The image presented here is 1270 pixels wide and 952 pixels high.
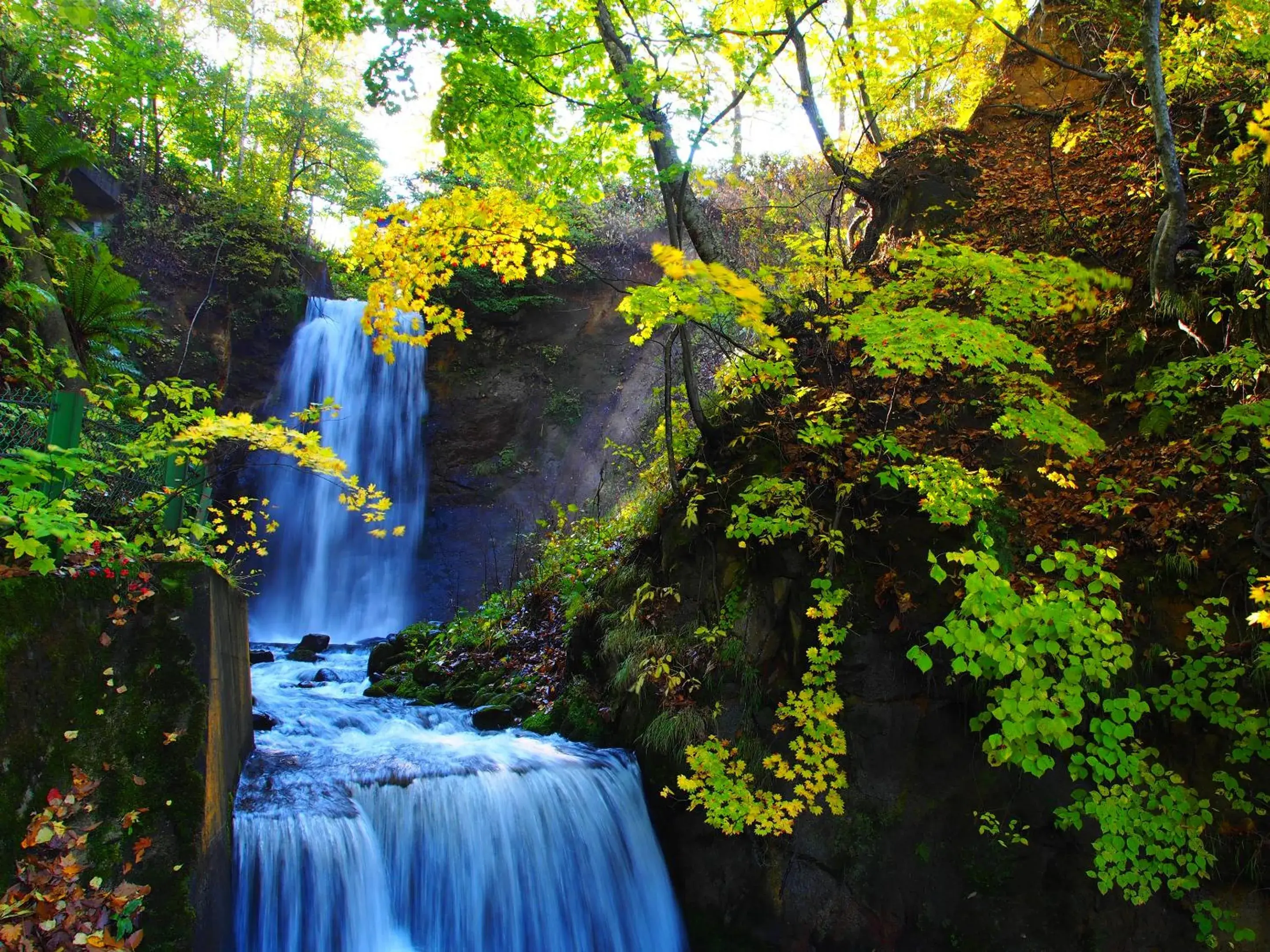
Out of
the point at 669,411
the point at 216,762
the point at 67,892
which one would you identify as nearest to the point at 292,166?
the point at 669,411

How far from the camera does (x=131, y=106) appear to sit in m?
13.3

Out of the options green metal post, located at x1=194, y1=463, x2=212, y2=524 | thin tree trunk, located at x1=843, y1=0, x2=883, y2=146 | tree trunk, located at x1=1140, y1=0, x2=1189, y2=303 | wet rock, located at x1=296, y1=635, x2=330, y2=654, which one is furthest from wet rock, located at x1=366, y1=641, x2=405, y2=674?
tree trunk, located at x1=1140, y1=0, x2=1189, y2=303

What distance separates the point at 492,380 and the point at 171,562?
43.2ft

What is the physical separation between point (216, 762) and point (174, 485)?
1.85 meters

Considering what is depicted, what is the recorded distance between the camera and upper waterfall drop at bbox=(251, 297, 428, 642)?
14914 millimetres

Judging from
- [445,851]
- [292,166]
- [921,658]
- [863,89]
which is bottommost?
[445,851]

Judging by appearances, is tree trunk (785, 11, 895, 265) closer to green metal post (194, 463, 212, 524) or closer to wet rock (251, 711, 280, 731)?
green metal post (194, 463, 212, 524)

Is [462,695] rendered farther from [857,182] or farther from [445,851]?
[857,182]

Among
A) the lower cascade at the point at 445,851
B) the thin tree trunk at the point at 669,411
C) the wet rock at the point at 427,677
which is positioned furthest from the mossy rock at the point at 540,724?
the thin tree trunk at the point at 669,411

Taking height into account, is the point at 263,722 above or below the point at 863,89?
below

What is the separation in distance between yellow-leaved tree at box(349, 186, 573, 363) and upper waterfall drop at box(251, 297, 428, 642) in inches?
410

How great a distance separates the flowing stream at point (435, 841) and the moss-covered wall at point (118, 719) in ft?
2.28

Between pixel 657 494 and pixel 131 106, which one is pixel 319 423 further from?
pixel 657 494

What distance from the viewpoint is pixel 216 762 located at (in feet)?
13.1
